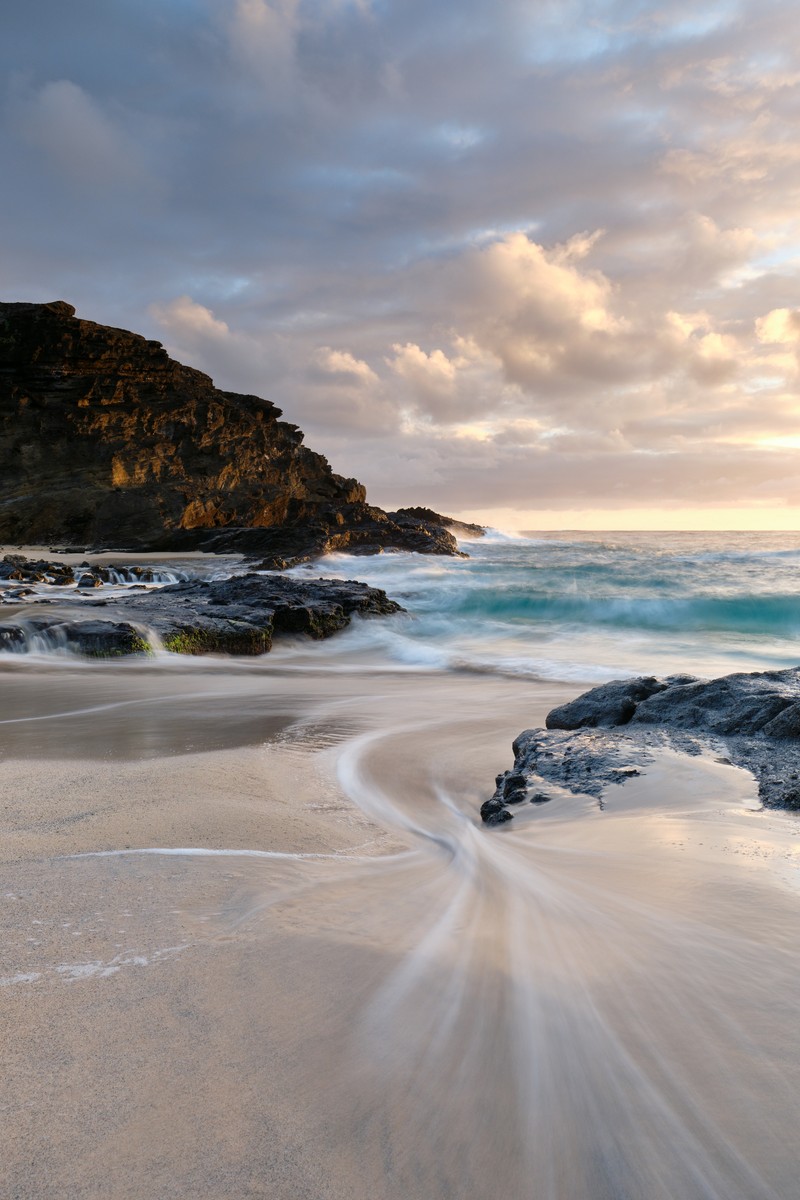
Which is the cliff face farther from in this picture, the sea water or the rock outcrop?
the rock outcrop

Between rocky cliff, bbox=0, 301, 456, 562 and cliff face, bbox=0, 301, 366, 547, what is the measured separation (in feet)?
0.20

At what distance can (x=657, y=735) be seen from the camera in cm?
396

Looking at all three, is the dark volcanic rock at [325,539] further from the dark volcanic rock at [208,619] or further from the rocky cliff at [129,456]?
the dark volcanic rock at [208,619]

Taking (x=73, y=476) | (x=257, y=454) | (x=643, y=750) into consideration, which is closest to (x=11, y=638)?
(x=643, y=750)

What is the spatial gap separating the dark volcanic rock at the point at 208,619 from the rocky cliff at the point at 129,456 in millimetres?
19516

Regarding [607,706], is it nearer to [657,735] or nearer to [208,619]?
[657,735]

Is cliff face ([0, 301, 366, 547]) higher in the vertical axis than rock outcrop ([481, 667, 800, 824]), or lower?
higher

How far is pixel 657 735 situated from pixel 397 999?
2.92m

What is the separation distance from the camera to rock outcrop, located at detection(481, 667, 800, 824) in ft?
10.8

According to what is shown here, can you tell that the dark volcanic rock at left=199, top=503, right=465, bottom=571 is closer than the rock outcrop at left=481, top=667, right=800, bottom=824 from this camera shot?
No

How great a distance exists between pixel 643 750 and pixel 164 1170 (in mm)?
3115

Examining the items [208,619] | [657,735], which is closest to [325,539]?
[208,619]

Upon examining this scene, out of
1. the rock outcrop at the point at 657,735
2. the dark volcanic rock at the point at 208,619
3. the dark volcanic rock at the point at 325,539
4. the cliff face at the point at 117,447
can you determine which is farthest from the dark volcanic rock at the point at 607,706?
the cliff face at the point at 117,447

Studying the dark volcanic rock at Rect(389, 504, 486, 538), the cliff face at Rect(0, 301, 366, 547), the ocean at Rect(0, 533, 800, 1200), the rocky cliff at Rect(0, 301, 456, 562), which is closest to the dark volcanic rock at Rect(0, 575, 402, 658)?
the ocean at Rect(0, 533, 800, 1200)
